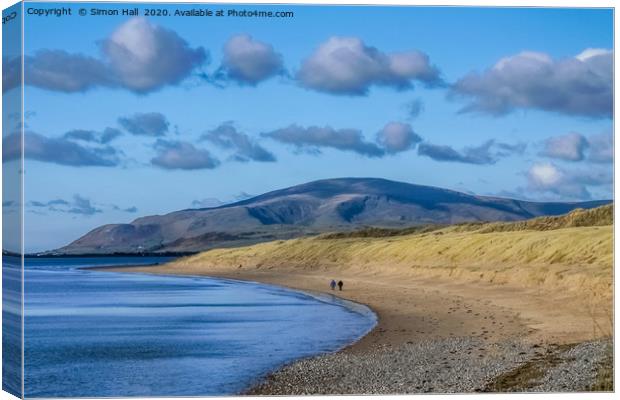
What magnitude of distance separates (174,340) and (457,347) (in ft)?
26.0

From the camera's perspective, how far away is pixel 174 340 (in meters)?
24.0

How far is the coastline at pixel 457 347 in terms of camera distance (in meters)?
16.0

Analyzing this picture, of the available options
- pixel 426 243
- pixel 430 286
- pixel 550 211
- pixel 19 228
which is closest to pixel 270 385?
pixel 19 228

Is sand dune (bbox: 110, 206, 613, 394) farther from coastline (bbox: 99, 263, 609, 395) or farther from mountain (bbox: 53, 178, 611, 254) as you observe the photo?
mountain (bbox: 53, 178, 611, 254)

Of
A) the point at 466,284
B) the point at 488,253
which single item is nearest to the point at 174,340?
the point at 466,284

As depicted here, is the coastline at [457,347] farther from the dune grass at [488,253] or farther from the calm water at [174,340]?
the dune grass at [488,253]

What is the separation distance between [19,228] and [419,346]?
8.95 meters

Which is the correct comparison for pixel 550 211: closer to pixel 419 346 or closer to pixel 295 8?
pixel 419 346

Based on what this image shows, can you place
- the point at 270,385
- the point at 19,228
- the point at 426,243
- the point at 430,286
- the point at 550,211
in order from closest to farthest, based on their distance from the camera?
the point at 19,228 → the point at 270,385 → the point at 550,211 → the point at 430,286 → the point at 426,243

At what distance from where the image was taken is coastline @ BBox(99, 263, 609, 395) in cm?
1598

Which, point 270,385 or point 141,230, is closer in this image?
point 270,385

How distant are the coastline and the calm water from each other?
952 mm

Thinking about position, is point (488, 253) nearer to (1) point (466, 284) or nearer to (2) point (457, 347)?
(1) point (466, 284)

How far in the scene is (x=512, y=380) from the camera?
51.5 ft
